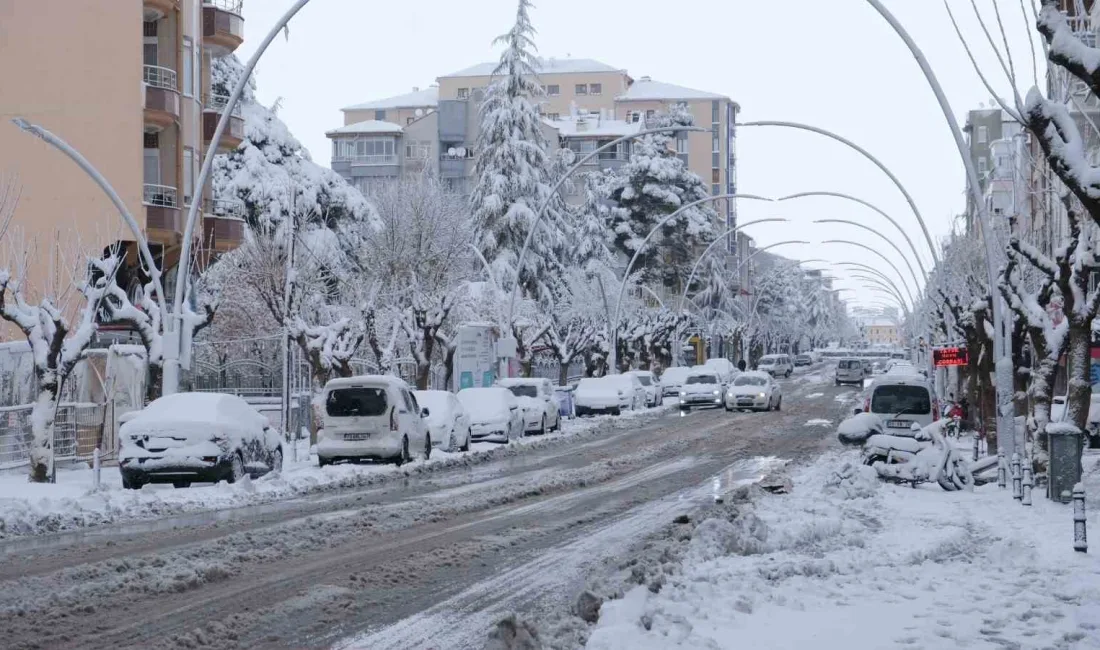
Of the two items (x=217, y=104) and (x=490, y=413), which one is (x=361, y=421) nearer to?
(x=490, y=413)

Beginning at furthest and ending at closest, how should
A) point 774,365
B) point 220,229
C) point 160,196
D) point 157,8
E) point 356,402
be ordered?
1. point 774,365
2. point 220,229
3. point 160,196
4. point 157,8
5. point 356,402

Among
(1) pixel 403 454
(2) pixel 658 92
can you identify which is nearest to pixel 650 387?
(1) pixel 403 454

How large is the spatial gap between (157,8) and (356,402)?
18258 millimetres

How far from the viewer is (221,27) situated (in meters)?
47.3

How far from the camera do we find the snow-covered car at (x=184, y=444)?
22.7m

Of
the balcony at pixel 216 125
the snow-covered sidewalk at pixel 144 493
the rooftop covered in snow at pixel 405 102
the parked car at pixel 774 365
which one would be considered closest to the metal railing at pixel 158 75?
the balcony at pixel 216 125

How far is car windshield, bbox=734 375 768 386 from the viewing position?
2311 inches

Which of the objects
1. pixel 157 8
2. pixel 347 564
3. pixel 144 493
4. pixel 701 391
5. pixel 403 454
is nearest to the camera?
pixel 347 564

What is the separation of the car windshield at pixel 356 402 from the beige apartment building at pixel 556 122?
78.5 metres

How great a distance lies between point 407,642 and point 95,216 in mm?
32172

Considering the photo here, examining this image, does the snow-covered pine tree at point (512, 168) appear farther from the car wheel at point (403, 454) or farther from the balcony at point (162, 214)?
the car wheel at point (403, 454)

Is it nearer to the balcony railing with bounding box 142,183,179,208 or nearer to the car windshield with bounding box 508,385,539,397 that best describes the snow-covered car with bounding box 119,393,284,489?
the balcony railing with bounding box 142,183,179,208

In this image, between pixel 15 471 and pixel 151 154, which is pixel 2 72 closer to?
pixel 151 154

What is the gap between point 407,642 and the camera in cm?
959
